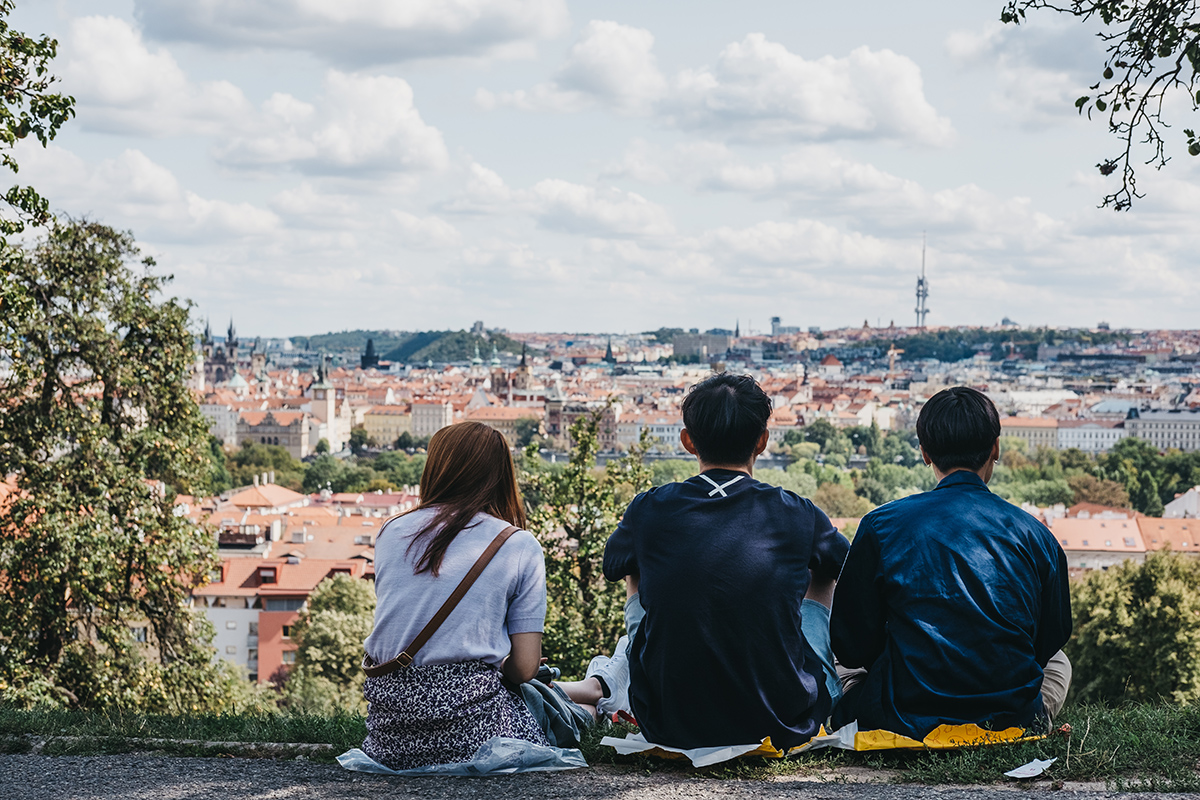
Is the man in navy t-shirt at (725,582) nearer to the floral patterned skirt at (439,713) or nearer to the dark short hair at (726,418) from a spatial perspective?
the dark short hair at (726,418)

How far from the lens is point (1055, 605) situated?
10.4ft

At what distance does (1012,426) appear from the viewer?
4045 inches

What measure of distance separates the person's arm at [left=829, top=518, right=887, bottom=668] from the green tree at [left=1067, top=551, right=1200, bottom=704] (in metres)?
14.0

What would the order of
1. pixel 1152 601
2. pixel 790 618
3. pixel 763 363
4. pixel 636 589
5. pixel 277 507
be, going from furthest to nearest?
pixel 763 363, pixel 277 507, pixel 1152 601, pixel 636 589, pixel 790 618

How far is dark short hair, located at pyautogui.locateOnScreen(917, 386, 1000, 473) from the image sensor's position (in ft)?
10.5

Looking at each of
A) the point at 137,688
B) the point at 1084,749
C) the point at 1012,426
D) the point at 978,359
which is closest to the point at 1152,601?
the point at 137,688

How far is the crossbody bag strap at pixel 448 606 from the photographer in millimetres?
3111

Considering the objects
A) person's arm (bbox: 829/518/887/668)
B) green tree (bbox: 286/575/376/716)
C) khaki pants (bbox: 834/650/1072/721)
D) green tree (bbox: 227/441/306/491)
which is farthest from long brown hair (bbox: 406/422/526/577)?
green tree (bbox: 227/441/306/491)

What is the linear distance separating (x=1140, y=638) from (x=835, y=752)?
48.4 ft

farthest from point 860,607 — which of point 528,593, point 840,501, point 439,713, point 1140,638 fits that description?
point 840,501

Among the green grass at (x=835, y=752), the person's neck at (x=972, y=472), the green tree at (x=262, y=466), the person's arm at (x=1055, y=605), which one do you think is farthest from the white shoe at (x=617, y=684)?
the green tree at (x=262, y=466)

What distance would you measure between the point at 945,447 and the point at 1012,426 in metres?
105

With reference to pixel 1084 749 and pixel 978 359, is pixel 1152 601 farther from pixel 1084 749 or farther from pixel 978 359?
pixel 978 359

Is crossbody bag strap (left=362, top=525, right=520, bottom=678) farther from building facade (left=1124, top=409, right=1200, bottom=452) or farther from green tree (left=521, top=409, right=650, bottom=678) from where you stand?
building facade (left=1124, top=409, right=1200, bottom=452)
